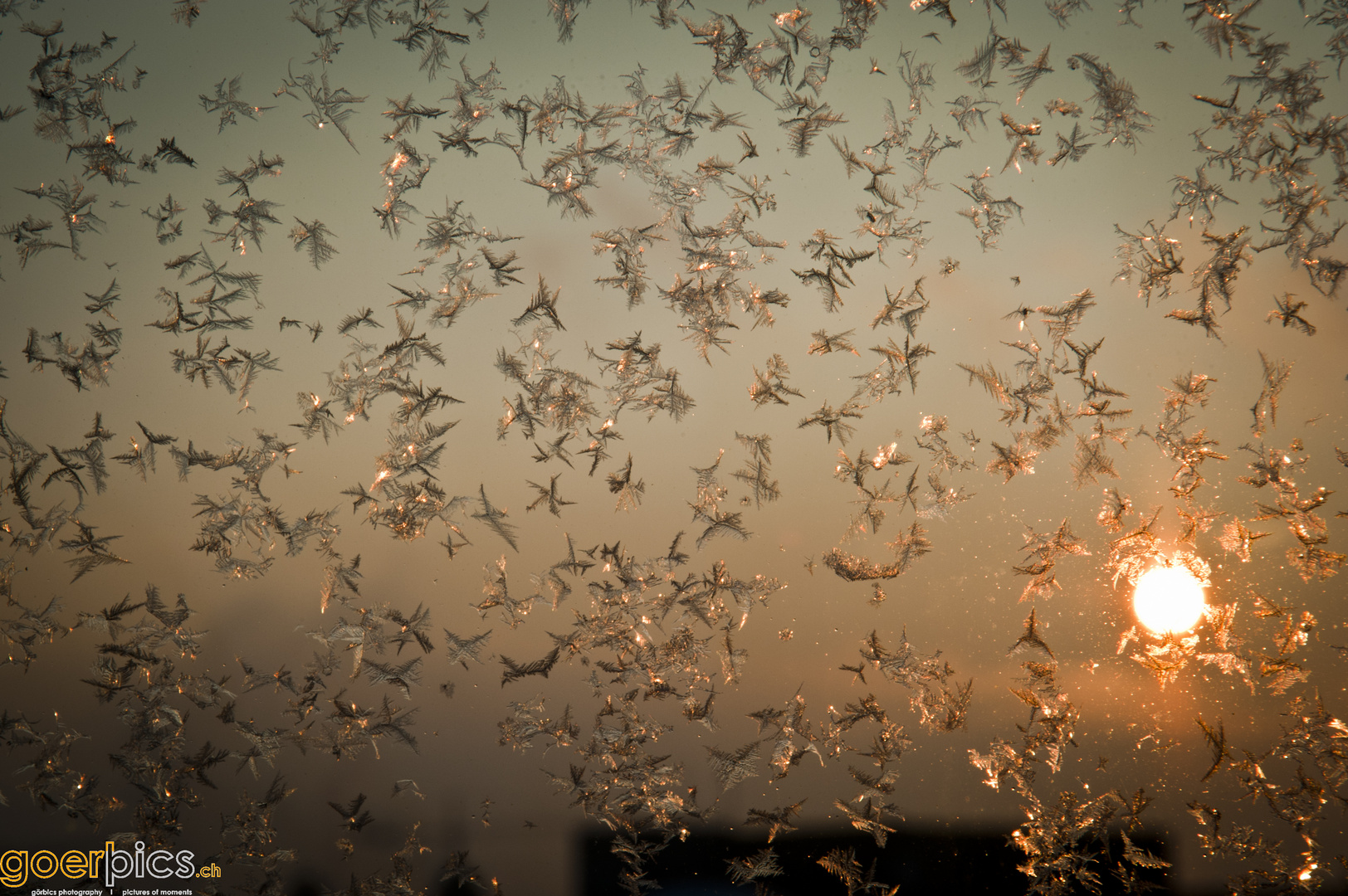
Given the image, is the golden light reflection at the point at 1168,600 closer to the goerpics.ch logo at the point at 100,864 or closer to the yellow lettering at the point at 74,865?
the goerpics.ch logo at the point at 100,864

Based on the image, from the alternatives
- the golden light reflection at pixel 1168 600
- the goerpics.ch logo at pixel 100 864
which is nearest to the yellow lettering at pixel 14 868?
the goerpics.ch logo at pixel 100 864

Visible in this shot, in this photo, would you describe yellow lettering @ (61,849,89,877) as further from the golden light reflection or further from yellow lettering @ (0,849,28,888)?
the golden light reflection

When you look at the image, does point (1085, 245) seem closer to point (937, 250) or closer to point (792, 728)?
point (937, 250)

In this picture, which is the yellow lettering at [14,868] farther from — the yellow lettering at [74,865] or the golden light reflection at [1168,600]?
the golden light reflection at [1168,600]

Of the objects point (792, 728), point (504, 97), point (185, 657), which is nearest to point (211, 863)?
point (185, 657)

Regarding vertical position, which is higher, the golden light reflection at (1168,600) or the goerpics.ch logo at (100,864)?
the golden light reflection at (1168,600)
